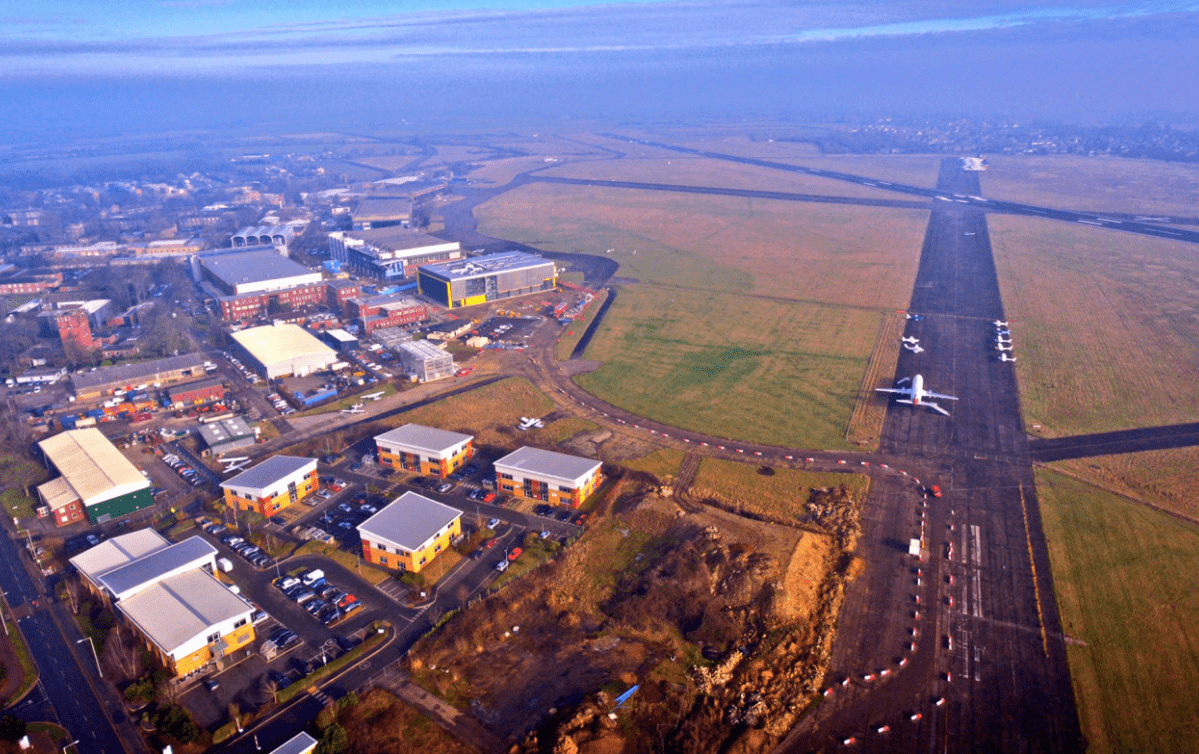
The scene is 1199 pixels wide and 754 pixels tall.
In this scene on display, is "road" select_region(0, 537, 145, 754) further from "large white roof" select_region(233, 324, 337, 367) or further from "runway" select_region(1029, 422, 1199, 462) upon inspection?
"runway" select_region(1029, 422, 1199, 462)

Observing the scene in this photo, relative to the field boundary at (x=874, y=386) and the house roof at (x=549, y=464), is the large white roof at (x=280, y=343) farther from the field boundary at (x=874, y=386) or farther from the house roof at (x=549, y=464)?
the field boundary at (x=874, y=386)

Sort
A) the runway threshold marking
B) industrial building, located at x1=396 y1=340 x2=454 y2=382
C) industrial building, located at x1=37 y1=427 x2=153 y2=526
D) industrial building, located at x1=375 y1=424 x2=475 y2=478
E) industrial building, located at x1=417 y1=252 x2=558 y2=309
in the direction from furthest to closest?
1. industrial building, located at x1=417 y1=252 x2=558 y2=309
2. industrial building, located at x1=396 y1=340 x2=454 y2=382
3. industrial building, located at x1=375 y1=424 x2=475 y2=478
4. industrial building, located at x1=37 y1=427 x2=153 y2=526
5. the runway threshold marking

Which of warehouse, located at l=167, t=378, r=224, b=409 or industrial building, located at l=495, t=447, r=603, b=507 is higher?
industrial building, located at l=495, t=447, r=603, b=507

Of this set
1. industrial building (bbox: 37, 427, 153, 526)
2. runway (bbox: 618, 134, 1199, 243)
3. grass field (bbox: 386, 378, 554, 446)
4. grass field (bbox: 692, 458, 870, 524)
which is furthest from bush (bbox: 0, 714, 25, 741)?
runway (bbox: 618, 134, 1199, 243)

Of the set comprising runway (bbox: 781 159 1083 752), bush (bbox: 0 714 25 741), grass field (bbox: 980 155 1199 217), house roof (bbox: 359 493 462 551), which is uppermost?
grass field (bbox: 980 155 1199 217)

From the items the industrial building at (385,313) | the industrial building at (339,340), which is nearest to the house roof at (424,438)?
the industrial building at (339,340)

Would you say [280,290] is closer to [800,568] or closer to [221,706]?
[221,706]
